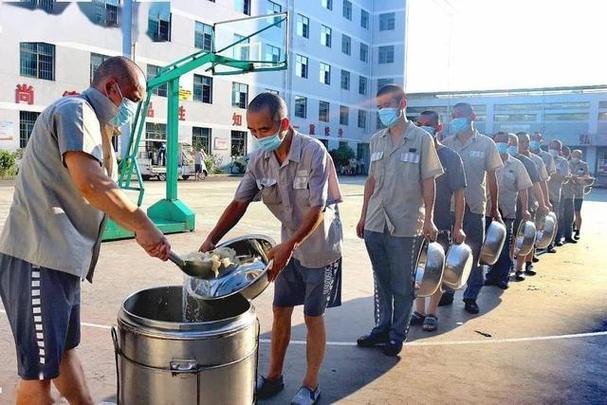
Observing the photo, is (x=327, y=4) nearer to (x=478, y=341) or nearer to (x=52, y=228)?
(x=478, y=341)

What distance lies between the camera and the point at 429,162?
4.00 m

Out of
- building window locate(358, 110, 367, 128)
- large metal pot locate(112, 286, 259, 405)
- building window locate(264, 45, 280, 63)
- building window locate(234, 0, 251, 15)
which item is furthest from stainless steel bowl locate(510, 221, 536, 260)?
building window locate(358, 110, 367, 128)

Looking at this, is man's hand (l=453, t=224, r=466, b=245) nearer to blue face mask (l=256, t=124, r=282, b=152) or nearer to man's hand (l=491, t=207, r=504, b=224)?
man's hand (l=491, t=207, r=504, b=224)

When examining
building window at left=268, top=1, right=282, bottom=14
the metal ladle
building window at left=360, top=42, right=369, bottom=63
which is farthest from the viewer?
Answer: building window at left=360, top=42, right=369, bottom=63

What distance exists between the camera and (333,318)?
4.98m

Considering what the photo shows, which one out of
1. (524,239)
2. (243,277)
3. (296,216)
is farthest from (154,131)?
(243,277)

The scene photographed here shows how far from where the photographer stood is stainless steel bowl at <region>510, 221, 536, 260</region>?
22.5 ft

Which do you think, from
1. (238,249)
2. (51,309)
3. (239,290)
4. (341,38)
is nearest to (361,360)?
(238,249)

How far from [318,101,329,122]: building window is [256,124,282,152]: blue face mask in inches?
1454

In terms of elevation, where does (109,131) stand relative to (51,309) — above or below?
above

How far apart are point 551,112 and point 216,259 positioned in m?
43.7

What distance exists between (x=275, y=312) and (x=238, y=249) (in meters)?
0.54

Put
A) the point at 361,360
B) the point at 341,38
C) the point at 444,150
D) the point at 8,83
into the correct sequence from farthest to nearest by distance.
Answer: the point at 341,38 → the point at 8,83 → the point at 444,150 → the point at 361,360

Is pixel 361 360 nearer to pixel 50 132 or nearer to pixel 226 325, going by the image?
pixel 226 325
